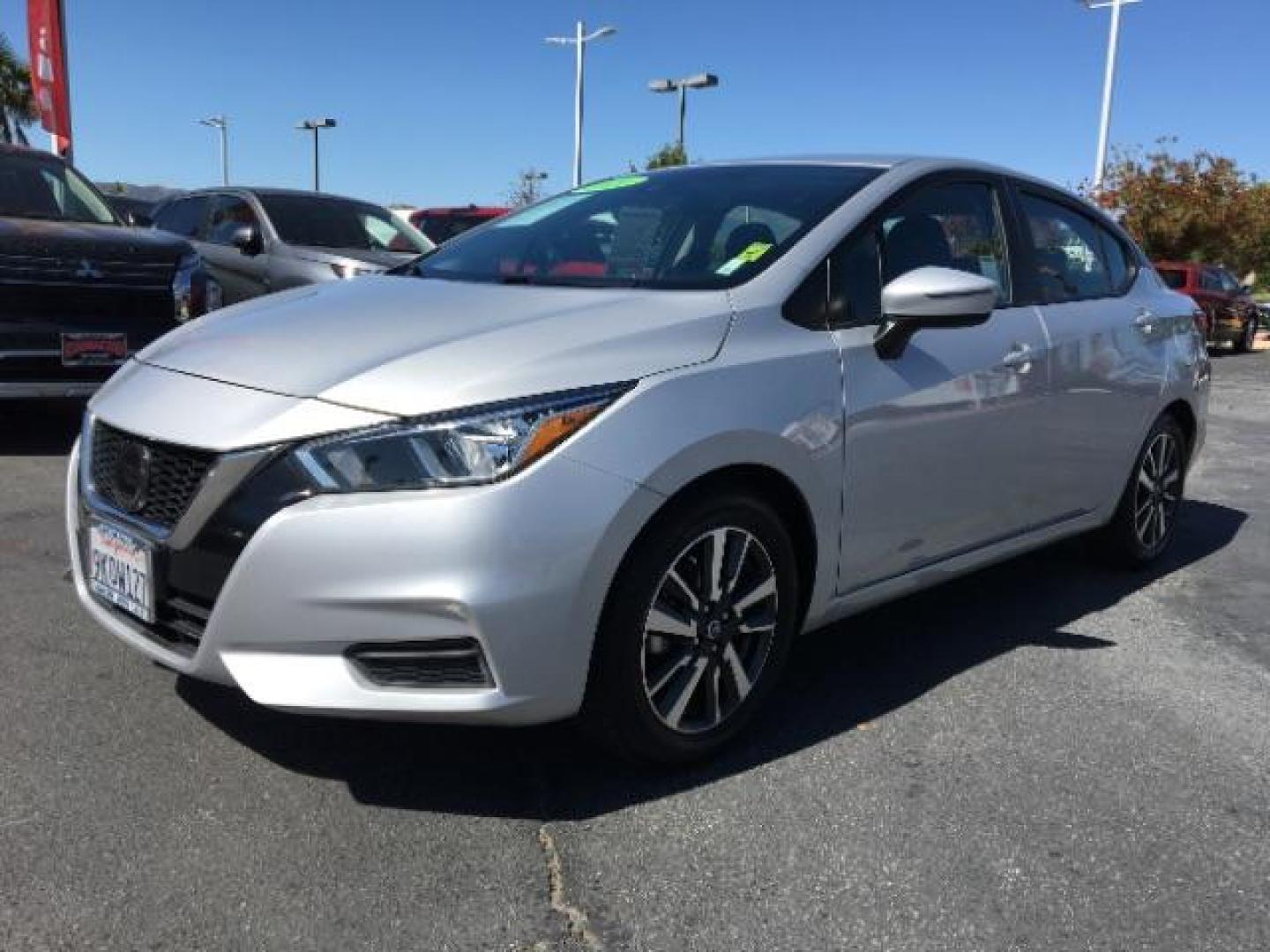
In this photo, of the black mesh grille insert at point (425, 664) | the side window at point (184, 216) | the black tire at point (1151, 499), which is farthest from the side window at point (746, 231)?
the side window at point (184, 216)

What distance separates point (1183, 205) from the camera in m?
28.5

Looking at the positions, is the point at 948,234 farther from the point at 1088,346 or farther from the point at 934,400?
the point at 1088,346

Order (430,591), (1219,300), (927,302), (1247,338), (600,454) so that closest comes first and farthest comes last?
(430,591) < (600,454) < (927,302) < (1219,300) < (1247,338)

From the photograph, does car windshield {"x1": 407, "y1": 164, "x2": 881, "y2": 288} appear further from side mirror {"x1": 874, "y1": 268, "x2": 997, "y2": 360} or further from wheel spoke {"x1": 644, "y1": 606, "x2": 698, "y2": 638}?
wheel spoke {"x1": 644, "y1": 606, "x2": 698, "y2": 638}

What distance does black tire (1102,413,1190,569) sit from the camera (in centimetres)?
480

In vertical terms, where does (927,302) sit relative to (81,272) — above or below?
above

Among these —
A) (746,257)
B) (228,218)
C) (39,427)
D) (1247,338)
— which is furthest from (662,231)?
(1247,338)

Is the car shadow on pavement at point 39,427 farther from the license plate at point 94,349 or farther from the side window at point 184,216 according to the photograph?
the side window at point 184,216

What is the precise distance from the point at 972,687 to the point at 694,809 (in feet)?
4.10

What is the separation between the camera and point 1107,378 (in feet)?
14.3

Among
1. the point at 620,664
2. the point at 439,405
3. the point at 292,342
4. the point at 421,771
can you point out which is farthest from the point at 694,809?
the point at 292,342

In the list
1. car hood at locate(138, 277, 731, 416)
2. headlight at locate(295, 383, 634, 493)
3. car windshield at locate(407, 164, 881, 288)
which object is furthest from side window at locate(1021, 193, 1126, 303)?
headlight at locate(295, 383, 634, 493)

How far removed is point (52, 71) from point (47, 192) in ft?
24.2

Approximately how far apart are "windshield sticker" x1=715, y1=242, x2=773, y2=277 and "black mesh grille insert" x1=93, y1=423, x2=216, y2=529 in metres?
1.42
